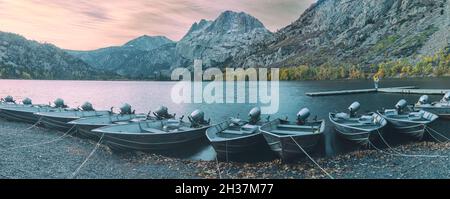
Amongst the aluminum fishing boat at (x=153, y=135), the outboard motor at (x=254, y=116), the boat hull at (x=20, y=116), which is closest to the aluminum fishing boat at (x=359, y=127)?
the outboard motor at (x=254, y=116)

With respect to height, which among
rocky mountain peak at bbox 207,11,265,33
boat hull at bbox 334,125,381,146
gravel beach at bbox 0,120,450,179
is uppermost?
rocky mountain peak at bbox 207,11,265,33

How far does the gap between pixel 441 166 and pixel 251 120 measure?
→ 1264 centimetres

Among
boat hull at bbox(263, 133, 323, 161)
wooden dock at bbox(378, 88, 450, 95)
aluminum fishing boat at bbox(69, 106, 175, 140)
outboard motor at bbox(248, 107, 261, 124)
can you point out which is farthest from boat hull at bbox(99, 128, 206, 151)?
wooden dock at bbox(378, 88, 450, 95)

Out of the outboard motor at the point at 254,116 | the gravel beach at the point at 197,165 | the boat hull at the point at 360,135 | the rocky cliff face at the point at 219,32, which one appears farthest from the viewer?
the outboard motor at the point at 254,116

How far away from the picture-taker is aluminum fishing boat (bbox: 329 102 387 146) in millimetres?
21091

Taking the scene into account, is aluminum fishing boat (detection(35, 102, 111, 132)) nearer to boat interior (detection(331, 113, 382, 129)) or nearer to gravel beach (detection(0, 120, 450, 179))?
gravel beach (detection(0, 120, 450, 179))

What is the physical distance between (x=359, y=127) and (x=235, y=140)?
34.9 ft

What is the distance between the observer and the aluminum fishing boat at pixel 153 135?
66.6 feet

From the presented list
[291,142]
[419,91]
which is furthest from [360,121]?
[419,91]

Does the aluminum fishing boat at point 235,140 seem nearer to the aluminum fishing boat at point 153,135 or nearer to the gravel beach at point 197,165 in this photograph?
the gravel beach at point 197,165

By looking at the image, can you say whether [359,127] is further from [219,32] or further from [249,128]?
[219,32]
